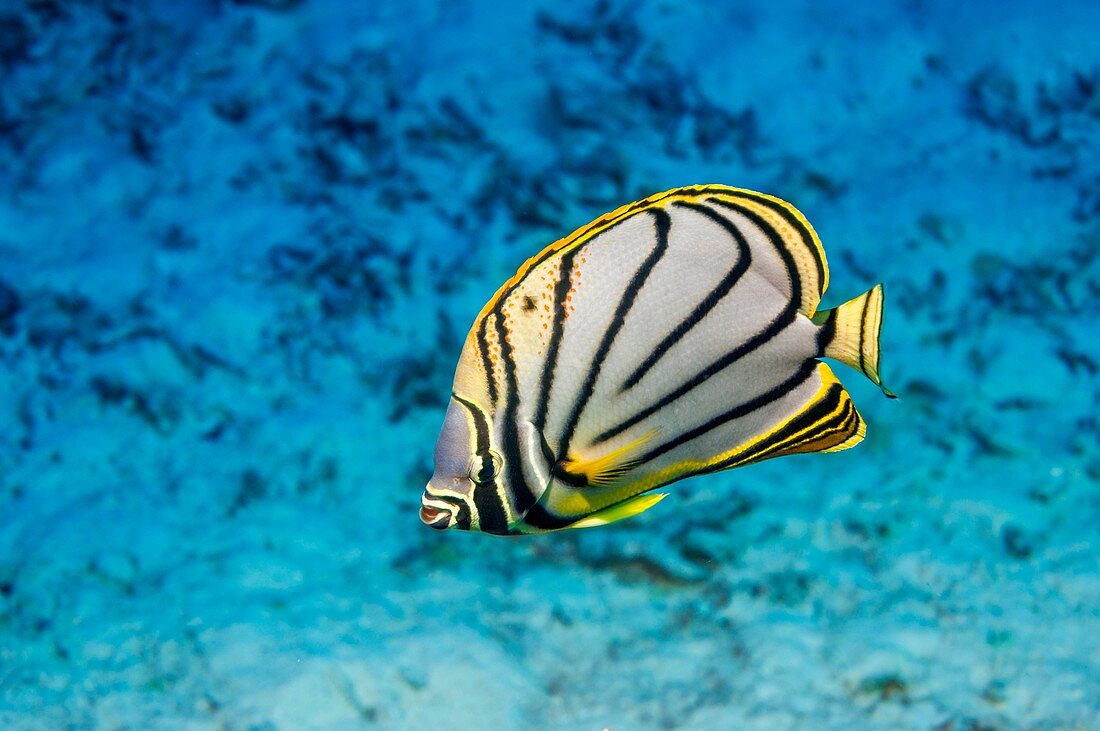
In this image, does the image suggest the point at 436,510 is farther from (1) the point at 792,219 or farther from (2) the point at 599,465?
(1) the point at 792,219

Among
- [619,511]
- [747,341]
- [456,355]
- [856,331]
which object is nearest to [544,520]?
[619,511]

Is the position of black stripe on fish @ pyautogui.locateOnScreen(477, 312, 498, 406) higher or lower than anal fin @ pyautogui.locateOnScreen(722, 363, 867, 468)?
higher

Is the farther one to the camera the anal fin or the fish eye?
the anal fin

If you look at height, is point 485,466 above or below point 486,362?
below

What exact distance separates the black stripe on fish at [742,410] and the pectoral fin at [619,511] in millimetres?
102

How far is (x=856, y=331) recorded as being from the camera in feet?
3.66

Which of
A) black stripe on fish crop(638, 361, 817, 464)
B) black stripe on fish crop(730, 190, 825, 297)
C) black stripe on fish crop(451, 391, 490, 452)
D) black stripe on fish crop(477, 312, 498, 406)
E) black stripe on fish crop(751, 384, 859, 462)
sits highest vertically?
black stripe on fish crop(730, 190, 825, 297)

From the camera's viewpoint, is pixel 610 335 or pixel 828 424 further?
pixel 828 424

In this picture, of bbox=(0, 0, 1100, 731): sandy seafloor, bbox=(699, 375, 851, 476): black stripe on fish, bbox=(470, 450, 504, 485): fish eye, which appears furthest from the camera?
bbox=(0, 0, 1100, 731): sandy seafloor

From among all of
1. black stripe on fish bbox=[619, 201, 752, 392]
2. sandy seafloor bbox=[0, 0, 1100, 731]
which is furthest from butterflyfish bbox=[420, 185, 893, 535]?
sandy seafloor bbox=[0, 0, 1100, 731]

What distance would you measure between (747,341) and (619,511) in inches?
12.4

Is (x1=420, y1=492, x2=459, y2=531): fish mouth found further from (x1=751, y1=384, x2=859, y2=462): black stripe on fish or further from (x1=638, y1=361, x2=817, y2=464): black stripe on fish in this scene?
(x1=751, y1=384, x2=859, y2=462): black stripe on fish

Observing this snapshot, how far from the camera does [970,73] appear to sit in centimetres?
358

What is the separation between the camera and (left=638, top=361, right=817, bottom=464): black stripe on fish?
1117 mm
